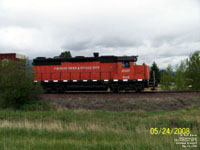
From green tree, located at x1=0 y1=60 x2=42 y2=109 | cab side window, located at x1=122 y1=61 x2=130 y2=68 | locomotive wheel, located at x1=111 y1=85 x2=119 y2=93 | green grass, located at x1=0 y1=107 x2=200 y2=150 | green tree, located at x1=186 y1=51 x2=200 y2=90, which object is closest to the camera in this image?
green grass, located at x1=0 y1=107 x2=200 y2=150

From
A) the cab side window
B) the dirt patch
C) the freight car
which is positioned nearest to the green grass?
the dirt patch

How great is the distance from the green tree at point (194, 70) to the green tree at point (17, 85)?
95.2 ft

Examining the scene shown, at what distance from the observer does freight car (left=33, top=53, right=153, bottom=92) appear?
60.3 ft

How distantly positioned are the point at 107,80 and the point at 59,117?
937 cm

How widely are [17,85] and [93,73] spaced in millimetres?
8694

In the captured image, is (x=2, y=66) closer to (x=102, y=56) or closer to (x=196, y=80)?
(x=102, y=56)

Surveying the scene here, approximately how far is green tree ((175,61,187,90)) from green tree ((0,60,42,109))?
30126 millimetres

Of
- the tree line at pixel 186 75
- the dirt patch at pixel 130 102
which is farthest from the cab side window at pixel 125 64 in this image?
the tree line at pixel 186 75

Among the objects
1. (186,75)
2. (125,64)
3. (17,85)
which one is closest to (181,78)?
(186,75)

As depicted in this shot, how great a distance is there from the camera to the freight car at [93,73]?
18.4 meters

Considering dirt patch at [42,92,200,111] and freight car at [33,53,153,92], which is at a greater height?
freight car at [33,53,153,92]

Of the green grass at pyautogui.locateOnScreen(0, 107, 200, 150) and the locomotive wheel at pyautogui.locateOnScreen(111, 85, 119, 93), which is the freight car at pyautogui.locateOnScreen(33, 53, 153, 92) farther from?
the green grass at pyautogui.locateOnScreen(0, 107, 200, 150)

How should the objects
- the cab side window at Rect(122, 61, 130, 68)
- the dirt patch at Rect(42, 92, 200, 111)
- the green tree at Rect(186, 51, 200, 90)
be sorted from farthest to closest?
the green tree at Rect(186, 51, 200, 90) < the cab side window at Rect(122, 61, 130, 68) < the dirt patch at Rect(42, 92, 200, 111)

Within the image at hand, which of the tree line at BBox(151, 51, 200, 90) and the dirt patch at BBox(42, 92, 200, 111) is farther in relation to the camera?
the tree line at BBox(151, 51, 200, 90)
